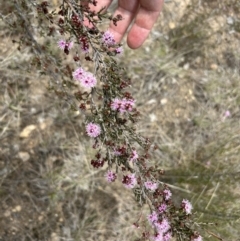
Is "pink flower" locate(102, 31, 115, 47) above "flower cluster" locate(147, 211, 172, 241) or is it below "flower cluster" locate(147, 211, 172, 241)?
above

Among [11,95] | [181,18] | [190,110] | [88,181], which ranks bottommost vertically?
[88,181]

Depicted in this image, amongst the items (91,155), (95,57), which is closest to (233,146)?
(91,155)

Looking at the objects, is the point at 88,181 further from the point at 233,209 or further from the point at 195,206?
the point at 233,209

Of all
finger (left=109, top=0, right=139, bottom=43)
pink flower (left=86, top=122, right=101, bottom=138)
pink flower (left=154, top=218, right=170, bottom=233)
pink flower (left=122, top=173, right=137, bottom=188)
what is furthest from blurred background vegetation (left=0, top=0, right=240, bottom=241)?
pink flower (left=86, top=122, right=101, bottom=138)

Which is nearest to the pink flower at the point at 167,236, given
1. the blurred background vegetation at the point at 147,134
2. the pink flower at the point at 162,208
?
the pink flower at the point at 162,208

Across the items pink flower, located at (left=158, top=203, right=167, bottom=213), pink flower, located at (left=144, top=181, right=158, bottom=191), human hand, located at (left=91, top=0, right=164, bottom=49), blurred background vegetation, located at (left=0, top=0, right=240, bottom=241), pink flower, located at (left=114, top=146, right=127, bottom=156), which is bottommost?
blurred background vegetation, located at (left=0, top=0, right=240, bottom=241)

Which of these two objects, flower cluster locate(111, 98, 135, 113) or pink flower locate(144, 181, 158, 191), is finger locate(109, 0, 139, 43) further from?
pink flower locate(144, 181, 158, 191)
